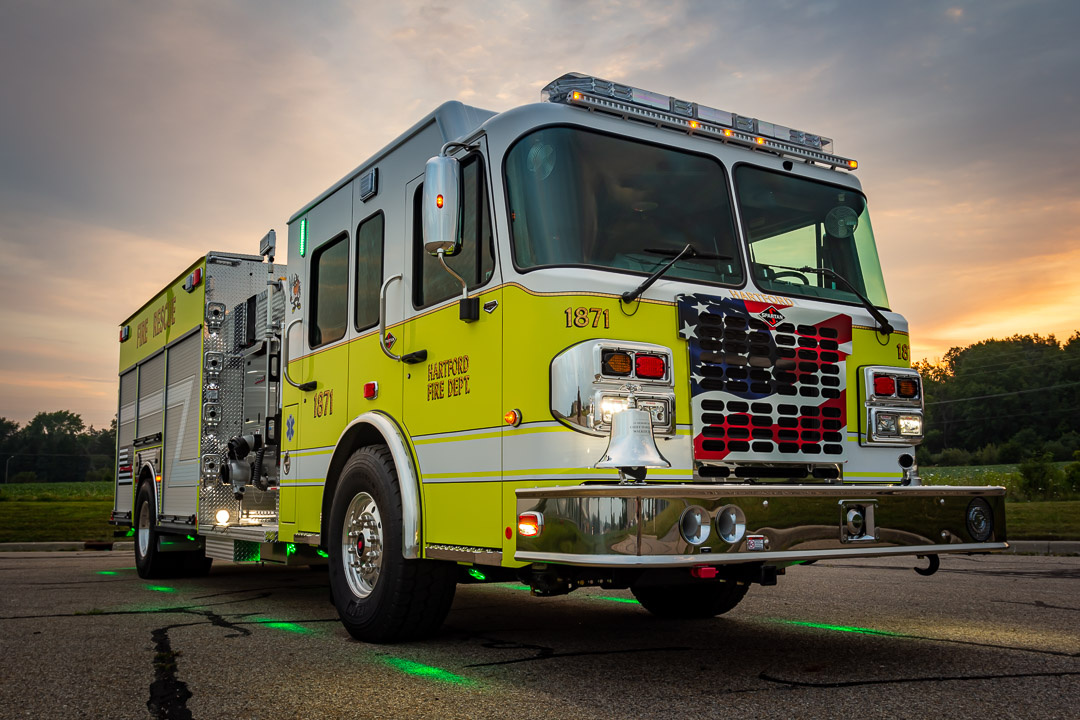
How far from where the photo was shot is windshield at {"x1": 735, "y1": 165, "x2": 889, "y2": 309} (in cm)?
522

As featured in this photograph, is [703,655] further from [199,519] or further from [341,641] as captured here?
[199,519]

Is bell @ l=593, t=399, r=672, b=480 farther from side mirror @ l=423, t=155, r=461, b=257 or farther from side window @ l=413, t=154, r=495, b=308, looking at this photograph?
side mirror @ l=423, t=155, r=461, b=257

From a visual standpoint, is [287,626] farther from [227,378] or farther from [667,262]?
[667,262]

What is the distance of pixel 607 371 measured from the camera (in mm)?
4234

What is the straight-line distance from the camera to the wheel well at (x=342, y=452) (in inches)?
233

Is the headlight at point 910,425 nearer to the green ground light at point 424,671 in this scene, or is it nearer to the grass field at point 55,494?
the green ground light at point 424,671

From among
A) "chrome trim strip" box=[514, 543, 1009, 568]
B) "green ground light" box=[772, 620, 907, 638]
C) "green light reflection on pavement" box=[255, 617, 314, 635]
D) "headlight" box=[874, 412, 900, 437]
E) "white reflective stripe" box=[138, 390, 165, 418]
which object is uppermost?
"white reflective stripe" box=[138, 390, 165, 418]

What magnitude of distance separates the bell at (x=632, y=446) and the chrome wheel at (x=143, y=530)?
25.3ft

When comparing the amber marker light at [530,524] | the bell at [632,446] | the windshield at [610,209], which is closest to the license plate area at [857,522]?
the bell at [632,446]

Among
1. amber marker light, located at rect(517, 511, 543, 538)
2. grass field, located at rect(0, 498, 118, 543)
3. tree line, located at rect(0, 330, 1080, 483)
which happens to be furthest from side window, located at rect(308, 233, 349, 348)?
tree line, located at rect(0, 330, 1080, 483)

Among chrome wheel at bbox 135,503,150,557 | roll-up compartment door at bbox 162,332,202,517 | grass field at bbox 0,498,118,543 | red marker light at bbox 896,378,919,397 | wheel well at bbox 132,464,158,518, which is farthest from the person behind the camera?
grass field at bbox 0,498,118,543

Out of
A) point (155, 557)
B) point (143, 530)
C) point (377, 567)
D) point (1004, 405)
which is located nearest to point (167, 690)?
point (377, 567)

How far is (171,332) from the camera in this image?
1017cm

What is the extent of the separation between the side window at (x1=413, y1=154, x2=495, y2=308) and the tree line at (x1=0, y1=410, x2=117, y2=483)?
409 feet
